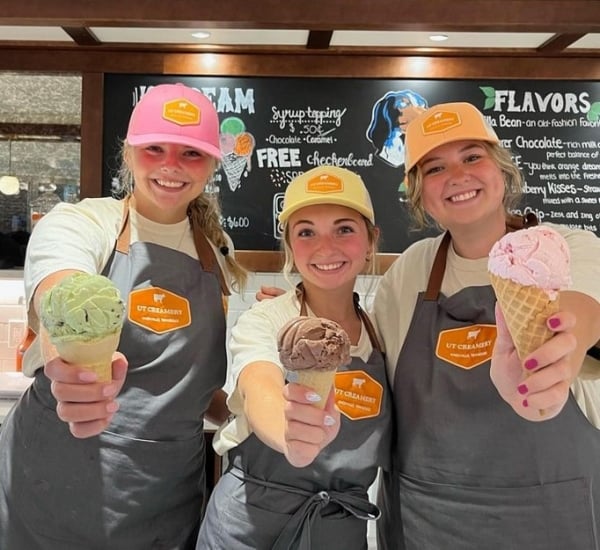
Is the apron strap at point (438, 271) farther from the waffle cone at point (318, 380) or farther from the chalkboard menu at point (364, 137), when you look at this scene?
the chalkboard menu at point (364, 137)

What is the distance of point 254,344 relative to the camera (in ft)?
4.99

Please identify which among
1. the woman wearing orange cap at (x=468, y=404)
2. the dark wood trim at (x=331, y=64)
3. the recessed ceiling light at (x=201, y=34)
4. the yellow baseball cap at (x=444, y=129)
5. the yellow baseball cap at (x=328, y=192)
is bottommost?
the woman wearing orange cap at (x=468, y=404)

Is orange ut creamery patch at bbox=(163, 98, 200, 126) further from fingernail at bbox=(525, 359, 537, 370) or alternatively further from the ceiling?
fingernail at bbox=(525, 359, 537, 370)

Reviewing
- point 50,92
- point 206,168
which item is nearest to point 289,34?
point 50,92

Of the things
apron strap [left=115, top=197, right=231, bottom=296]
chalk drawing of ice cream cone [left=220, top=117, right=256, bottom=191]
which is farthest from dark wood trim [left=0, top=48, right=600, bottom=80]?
apron strap [left=115, top=197, right=231, bottom=296]

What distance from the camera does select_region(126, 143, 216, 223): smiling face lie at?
165cm

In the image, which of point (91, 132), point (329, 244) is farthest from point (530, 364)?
point (91, 132)

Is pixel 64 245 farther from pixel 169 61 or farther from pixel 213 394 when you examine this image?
pixel 169 61

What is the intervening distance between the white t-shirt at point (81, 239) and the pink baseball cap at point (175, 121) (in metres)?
0.22

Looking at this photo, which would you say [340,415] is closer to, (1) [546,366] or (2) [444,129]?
(1) [546,366]

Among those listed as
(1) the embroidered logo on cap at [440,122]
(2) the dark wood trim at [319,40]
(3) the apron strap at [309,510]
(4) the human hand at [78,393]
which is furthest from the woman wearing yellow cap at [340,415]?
(2) the dark wood trim at [319,40]

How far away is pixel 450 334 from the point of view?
62.0 inches

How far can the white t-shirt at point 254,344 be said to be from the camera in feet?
4.90

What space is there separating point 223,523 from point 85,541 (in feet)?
1.20
